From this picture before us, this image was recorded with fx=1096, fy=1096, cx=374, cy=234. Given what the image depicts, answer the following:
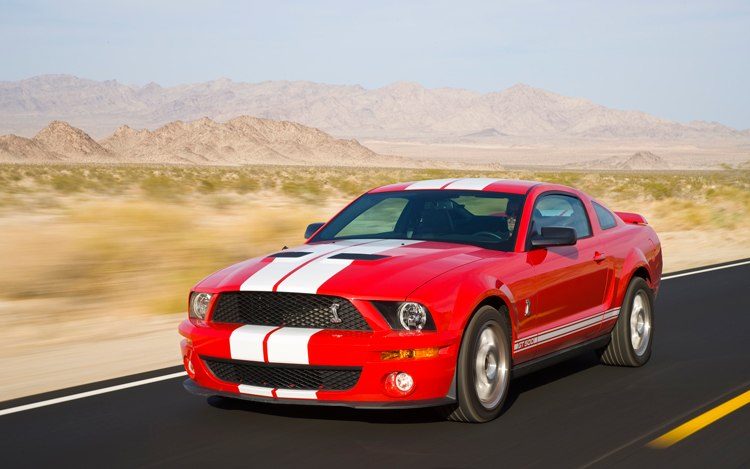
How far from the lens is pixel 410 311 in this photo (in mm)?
6305

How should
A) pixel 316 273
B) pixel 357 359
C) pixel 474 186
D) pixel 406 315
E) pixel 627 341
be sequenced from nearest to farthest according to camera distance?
1. pixel 357 359
2. pixel 406 315
3. pixel 316 273
4. pixel 474 186
5. pixel 627 341

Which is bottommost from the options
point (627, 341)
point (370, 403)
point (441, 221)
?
point (627, 341)

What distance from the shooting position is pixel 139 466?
584 cm

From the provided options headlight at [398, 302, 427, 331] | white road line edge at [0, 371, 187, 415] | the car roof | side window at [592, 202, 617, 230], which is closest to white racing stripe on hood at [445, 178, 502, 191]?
the car roof

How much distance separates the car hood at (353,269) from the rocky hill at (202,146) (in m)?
131

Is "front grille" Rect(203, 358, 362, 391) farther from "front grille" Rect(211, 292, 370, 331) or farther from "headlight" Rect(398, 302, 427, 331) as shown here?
"headlight" Rect(398, 302, 427, 331)

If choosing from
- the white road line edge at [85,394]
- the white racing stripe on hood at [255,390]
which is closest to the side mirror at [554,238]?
the white racing stripe on hood at [255,390]

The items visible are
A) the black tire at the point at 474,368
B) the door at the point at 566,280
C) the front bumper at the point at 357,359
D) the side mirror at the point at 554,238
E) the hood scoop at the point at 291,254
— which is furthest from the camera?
the door at the point at 566,280

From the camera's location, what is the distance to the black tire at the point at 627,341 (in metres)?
8.69

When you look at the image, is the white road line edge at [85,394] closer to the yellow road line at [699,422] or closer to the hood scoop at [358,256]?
the hood scoop at [358,256]

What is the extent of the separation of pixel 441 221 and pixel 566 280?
0.99m

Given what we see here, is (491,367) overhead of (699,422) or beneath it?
overhead

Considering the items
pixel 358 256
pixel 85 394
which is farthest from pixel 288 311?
pixel 85 394

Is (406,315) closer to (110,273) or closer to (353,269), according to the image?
(353,269)
